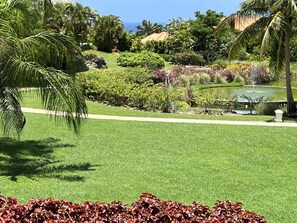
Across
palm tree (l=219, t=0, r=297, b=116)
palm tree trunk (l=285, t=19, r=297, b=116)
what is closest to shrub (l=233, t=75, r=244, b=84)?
palm tree (l=219, t=0, r=297, b=116)

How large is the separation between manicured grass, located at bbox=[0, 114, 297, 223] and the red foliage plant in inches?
94.7

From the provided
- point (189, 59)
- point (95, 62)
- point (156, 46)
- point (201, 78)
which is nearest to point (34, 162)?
point (201, 78)

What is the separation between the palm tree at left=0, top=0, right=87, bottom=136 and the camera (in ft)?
28.3

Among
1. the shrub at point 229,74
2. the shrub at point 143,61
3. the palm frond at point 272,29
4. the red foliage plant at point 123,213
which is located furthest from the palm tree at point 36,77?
the shrub at point 143,61

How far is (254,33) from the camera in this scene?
19.3 m

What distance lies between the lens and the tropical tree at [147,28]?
3555 inches

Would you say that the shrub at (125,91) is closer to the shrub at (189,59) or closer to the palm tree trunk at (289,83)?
the palm tree trunk at (289,83)

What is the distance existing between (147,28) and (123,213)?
90.3 meters

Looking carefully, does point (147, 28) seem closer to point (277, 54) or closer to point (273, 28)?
point (277, 54)

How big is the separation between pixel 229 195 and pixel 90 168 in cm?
329

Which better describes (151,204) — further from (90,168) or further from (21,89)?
(21,89)

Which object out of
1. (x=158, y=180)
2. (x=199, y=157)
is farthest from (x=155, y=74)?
(x=158, y=180)

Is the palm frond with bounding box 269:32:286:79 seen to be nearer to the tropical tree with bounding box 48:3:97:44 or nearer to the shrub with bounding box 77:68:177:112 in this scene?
the shrub with bounding box 77:68:177:112

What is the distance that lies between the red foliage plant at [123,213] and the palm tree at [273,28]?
13.3 metres
